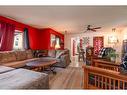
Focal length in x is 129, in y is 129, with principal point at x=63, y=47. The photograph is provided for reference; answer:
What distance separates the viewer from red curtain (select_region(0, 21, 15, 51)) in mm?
4182

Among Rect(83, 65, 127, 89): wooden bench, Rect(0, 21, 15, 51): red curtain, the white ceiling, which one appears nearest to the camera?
Rect(83, 65, 127, 89): wooden bench

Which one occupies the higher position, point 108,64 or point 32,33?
point 32,33

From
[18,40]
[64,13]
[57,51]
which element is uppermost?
[64,13]

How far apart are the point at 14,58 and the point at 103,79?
326 cm

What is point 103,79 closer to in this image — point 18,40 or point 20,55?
point 20,55

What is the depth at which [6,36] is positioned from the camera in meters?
4.35

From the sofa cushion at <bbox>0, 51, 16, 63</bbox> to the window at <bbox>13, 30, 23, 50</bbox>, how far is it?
64 cm

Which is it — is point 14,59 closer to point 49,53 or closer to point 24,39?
point 24,39

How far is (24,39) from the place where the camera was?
5.44 m

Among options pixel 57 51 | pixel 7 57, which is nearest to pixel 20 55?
pixel 7 57

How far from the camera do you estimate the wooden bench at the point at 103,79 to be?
1.70 metres

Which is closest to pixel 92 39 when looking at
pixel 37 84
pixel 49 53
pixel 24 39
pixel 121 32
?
pixel 121 32

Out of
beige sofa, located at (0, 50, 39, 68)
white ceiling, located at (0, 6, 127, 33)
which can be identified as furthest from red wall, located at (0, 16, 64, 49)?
white ceiling, located at (0, 6, 127, 33)

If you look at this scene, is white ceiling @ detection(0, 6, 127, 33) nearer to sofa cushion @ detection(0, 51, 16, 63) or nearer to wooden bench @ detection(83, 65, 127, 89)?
sofa cushion @ detection(0, 51, 16, 63)
